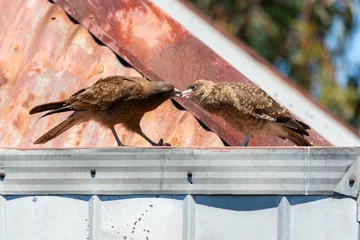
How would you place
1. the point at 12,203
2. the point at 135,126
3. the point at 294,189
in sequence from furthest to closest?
the point at 135,126, the point at 12,203, the point at 294,189

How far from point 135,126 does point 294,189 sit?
7.08ft

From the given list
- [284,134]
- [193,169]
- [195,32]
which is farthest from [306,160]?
[195,32]

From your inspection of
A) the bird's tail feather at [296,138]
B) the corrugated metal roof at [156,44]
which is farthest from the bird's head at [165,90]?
the bird's tail feather at [296,138]

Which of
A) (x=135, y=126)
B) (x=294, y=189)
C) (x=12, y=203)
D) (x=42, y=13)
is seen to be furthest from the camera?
(x=42, y=13)

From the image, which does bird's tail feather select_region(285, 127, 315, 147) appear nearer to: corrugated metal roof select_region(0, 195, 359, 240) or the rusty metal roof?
the rusty metal roof

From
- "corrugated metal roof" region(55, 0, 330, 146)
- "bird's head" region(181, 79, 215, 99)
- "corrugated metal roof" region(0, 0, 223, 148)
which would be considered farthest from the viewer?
"corrugated metal roof" region(55, 0, 330, 146)

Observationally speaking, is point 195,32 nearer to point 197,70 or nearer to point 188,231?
point 197,70

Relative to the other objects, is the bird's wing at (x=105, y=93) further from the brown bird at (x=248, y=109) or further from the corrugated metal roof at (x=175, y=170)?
the corrugated metal roof at (x=175, y=170)

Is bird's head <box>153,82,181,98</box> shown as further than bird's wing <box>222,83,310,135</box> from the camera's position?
No

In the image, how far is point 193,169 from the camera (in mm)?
4242

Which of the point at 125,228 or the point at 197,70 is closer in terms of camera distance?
the point at 125,228

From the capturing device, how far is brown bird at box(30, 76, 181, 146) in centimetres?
593

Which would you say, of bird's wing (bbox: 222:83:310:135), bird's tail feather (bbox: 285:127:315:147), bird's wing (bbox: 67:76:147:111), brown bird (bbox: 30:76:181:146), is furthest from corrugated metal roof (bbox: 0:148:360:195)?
bird's wing (bbox: 222:83:310:135)

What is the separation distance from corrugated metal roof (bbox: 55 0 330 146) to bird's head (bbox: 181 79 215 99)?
6 centimetres
